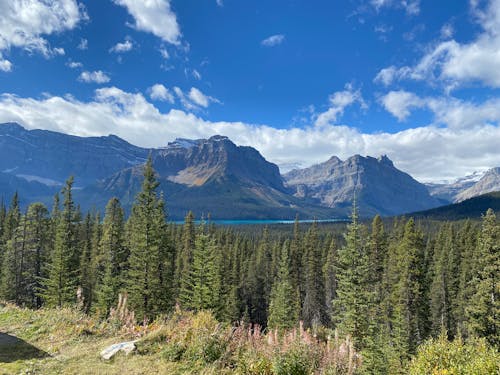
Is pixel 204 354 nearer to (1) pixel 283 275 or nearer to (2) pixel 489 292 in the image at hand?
(2) pixel 489 292

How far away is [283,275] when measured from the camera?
52.2 metres

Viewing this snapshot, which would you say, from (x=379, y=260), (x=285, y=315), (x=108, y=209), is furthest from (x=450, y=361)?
(x=379, y=260)

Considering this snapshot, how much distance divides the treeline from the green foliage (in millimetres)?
4405

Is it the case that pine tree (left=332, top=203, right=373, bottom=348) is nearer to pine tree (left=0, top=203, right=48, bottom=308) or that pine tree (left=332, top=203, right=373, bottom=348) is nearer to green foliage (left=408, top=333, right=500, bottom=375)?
green foliage (left=408, top=333, right=500, bottom=375)

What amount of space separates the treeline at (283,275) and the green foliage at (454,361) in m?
4.40

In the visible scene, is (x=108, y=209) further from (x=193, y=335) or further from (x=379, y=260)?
(x=379, y=260)

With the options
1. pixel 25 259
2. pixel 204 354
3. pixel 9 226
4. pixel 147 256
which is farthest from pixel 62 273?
pixel 204 354

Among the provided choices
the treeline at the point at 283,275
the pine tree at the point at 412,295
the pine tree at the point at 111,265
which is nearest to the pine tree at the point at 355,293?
the treeline at the point at 283,275

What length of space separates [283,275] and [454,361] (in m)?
46.0

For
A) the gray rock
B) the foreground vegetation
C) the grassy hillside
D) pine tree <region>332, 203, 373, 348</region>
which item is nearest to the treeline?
pine tree <region>332, 203, 373, 348</region>

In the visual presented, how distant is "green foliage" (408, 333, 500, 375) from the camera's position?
642 centimetres

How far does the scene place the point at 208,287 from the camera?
34.9m

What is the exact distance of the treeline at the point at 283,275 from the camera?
27500 millimetres

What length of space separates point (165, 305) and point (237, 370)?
26418mm
